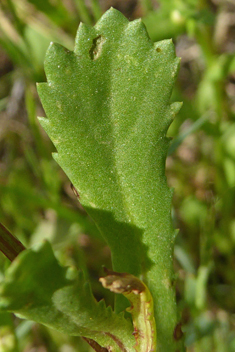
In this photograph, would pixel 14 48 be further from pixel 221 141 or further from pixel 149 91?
pixel 149 91

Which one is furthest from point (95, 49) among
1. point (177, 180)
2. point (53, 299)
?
point (177, 180)

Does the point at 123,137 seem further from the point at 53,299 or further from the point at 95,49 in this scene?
the point at 53,299

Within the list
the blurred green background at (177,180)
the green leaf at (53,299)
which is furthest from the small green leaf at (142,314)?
the blurred green background at (177,180)

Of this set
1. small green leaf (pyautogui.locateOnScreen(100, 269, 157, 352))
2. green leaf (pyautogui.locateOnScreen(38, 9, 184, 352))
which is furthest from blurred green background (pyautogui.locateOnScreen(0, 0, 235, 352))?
small green leaf (pyautogui.locateOnScreen(100, 269, 157, 352))

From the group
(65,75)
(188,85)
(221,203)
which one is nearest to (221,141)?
(221,203)

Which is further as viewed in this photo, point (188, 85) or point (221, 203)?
point (188, 85)

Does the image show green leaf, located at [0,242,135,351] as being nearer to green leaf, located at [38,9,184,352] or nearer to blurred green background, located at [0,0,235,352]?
green leaf, located at [38,9,184,352]
